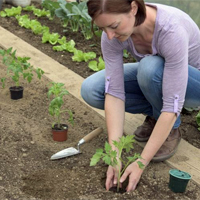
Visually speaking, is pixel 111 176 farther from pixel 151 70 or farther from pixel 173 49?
pixel 173 49

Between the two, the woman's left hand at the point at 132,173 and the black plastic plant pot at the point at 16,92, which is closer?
the woman's left hand at the point at 132,173

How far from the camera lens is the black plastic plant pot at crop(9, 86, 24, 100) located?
12.5ft

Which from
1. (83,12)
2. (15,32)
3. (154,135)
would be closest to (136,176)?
(154,135)

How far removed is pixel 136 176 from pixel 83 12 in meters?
3.06

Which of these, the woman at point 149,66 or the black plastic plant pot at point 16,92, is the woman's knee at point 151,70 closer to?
the woman at point 149,66

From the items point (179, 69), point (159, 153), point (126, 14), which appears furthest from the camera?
point (159, 153)

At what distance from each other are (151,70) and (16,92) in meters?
1.48

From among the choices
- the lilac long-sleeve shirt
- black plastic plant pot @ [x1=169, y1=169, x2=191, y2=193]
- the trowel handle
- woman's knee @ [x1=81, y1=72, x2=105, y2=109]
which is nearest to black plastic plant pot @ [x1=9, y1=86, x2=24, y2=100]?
woman's knee @ [x1=81, y1=72, x2=105, y2=109]

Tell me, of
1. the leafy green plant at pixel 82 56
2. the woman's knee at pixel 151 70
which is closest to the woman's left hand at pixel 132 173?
the woman's knee at pixel 151 70

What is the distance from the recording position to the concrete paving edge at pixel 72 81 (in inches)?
118

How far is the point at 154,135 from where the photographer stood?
8.57ft

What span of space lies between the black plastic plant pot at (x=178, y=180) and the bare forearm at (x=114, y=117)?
16.3 inches

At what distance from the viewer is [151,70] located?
2.77 m

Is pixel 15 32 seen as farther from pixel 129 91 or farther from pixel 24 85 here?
pixel 129 91
